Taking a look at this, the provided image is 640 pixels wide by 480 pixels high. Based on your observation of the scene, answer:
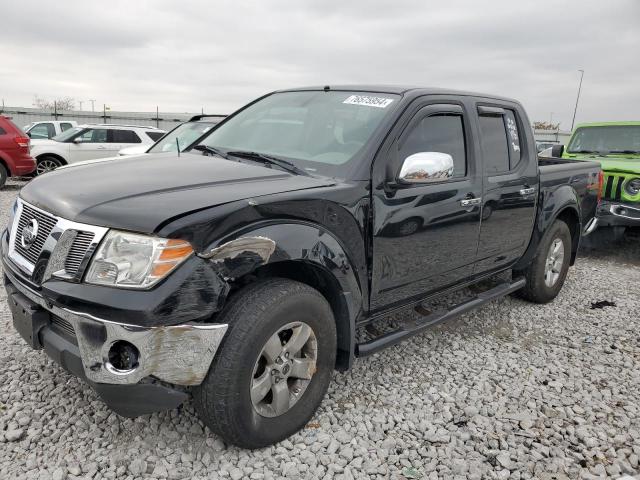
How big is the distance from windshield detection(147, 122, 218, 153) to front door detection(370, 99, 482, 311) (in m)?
4.93

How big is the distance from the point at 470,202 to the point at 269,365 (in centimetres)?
182

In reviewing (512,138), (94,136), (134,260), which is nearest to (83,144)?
(94,136)

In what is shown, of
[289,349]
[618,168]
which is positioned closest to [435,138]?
[289,349]

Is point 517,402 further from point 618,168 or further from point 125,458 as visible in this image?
point 618,168

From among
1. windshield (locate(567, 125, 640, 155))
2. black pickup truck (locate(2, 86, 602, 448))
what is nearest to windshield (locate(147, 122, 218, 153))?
black pickup truck (locate(2, 86, 602, 448))

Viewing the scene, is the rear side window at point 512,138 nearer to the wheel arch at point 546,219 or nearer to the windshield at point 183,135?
the wheel arch at point 546,219

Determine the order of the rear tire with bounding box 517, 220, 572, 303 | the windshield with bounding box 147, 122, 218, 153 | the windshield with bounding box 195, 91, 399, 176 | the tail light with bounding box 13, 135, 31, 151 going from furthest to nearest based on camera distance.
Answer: the tail light with bounding box 13, 135, 31, 151, the windshield with bounding box 147, 122, 218, 153, the rear tire with bounding box 517, 220, 572, 303, the windshield with bounding box 195, 91, 399, 176

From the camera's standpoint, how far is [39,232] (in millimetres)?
2326

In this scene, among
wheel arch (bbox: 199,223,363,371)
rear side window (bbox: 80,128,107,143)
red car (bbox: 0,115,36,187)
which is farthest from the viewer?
rear side window (bbox: 80,128,107,143)

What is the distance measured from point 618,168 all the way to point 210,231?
6636 millimetres

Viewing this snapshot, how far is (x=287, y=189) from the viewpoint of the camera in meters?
2.48

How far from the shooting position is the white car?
12.0 meters

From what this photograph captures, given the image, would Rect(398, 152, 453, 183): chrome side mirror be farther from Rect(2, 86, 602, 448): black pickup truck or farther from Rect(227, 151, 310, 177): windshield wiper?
Rect(227, 151, 310, 177): windshield wiper

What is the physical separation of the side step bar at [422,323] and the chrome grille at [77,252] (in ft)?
4.92
